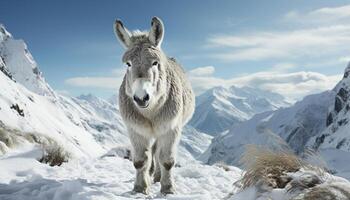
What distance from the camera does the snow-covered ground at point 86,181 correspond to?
319 inches

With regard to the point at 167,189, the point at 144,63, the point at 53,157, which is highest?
the point at 144,63

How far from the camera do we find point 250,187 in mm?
6691

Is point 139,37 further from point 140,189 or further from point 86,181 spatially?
point 86,181

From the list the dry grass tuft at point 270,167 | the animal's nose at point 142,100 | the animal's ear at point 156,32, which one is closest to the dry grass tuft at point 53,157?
the animal's ear at point 156,32

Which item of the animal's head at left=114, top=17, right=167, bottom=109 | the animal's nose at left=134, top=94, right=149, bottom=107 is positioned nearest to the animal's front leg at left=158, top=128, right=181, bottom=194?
the animal's head at left=114, top=17, right=167, bottom=109

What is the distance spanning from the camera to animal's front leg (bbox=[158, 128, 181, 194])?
9.84 m

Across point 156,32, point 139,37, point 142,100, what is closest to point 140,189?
point 142,100

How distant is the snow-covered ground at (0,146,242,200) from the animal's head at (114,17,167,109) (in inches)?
75.4

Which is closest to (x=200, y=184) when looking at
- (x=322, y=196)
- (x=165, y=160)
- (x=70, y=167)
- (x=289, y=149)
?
(x=165, y=160)

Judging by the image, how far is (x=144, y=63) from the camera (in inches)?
342

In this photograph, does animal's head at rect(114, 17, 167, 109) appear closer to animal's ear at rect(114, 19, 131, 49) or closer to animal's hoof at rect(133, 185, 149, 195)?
animal's ear at rect(114, 19, 131, 49)

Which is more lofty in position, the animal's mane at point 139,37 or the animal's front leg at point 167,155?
the animal's mane at point 139,37

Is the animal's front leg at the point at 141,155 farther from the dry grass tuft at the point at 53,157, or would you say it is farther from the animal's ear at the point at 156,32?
the dry grass tuft at the point at 53,157

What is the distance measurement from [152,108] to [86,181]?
234cm
